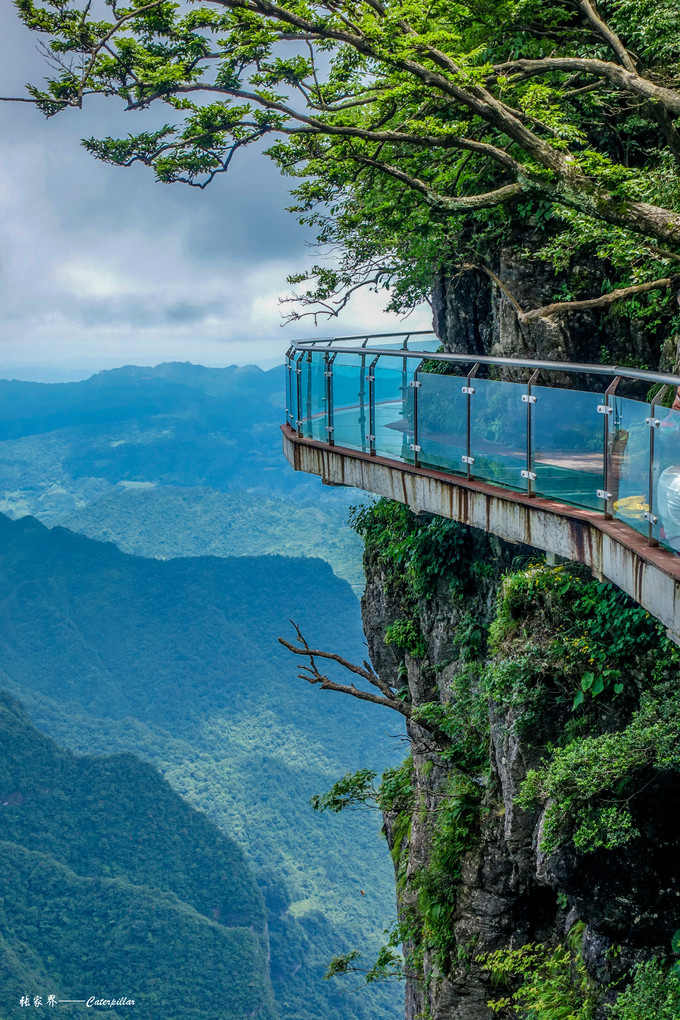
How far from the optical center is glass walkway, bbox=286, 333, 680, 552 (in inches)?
206

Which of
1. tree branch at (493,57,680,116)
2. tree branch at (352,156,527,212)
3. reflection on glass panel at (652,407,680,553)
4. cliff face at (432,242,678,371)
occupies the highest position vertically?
tree branch at (493,57,680,116)

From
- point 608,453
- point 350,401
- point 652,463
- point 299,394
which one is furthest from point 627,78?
point 299,394

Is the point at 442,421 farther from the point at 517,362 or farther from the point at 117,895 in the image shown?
the point at 117,895

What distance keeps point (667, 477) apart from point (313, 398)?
606 cm

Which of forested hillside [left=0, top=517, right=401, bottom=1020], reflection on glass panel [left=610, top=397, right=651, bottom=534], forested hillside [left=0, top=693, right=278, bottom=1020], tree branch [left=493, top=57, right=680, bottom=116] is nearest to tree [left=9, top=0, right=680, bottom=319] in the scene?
tree branch [left=493, top=57, right=680, bottom=116]

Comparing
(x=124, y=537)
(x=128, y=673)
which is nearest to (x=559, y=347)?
(x=128, y=673)

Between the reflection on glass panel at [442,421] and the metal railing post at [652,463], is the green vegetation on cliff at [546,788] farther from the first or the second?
the metal railing post at [652,463]

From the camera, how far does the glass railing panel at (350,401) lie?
9250mm

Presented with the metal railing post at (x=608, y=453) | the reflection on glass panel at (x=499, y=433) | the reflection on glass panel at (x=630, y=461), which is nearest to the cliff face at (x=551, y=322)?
the reflection on glass panel at (x=499, y=433)

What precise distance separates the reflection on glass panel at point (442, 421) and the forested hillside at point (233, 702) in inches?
3053

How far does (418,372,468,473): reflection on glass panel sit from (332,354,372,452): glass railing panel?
3.59 feet

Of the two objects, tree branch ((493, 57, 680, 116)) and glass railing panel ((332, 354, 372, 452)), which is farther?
glass railing panel ((332, 354, 372, 452))

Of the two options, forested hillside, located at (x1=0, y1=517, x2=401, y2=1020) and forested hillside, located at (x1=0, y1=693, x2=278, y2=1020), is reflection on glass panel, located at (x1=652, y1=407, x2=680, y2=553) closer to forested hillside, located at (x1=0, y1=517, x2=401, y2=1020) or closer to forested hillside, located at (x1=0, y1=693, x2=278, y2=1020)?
forested hillside, located at (x1=0, y1=693, x2=278, y2=1020)

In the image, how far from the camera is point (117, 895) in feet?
234
